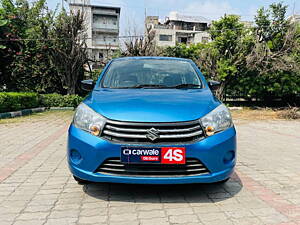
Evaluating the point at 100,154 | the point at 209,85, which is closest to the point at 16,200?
the point at 100,154

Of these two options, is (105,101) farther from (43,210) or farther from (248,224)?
(248,224)

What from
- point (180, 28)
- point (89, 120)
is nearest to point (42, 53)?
Result: point (89, 120)

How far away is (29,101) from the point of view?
38.6 ft

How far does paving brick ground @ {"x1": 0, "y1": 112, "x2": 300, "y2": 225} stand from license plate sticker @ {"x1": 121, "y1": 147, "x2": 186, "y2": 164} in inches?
20.1

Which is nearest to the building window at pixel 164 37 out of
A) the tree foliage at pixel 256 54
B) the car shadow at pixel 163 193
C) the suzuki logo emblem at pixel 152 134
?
the tree foliage at pixel 256 54

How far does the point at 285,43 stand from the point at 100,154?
14.9m

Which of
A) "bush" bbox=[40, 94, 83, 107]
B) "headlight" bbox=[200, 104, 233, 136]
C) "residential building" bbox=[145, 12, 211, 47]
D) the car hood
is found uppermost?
"residential building" bbox=[145, 12, 211, 47]

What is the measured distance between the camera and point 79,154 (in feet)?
8.00

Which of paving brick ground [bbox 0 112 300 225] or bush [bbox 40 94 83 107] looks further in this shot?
bush [bbox 40 94 83 107]

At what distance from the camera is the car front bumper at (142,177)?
7.53 ft

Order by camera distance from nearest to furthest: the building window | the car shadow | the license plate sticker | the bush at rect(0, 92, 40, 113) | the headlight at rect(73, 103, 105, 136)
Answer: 1. the license plate sticker
2. the headlight at rect(73, 103, 105, 136)
3. the car shadow
4. the bush at rect(0, 92, 40, 113)
5. the building window

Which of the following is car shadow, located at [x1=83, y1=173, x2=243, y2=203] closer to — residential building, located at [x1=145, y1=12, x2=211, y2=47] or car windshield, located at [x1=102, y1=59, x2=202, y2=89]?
car windshield, located at [x1=102, y1=59, x2=202, y2=89]

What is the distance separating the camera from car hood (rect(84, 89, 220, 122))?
92.5 inches

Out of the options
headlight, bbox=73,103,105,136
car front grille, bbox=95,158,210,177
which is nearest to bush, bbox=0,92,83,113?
headlight, bbox=73,103,105,136
